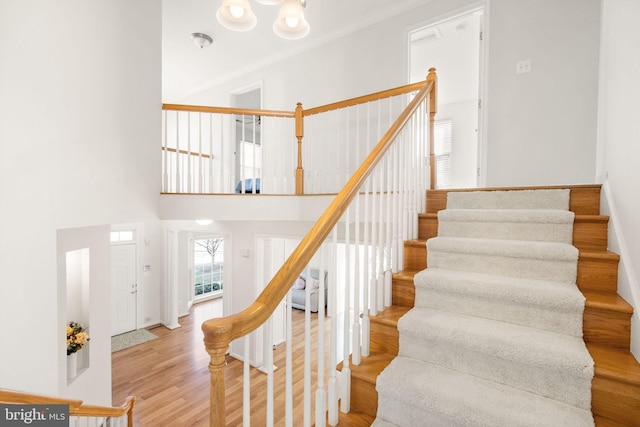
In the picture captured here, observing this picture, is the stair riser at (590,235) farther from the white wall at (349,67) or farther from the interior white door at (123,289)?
the interior white door at (123,289)

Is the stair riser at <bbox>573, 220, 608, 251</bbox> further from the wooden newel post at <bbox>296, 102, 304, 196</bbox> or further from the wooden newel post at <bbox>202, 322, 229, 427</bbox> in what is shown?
the wooden newel post at <bbox>296, 102, 304, 196</bbox>

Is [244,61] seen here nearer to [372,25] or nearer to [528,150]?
[372,25]

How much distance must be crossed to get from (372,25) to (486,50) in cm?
156

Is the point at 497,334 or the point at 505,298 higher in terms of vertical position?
the point at 505,298

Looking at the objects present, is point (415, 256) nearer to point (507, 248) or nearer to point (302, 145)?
point (507, 248)

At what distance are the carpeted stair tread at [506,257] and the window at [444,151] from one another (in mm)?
4771

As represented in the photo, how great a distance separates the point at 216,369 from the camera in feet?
2.65

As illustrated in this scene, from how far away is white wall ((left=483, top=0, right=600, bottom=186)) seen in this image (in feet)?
9.06

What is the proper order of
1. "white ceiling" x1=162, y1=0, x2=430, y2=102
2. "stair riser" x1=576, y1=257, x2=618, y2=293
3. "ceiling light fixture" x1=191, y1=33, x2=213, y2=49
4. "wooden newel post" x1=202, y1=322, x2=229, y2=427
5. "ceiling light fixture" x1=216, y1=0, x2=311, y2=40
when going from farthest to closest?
"ceiling light fixture" x1=191, y1=33, x2=213, y2=49
"white ceiling" x1=162, y1=0, x2=430, y2=102
"ceiling light fixture" x1=216, y1=0, x2=311, y2=40
"stair riser" x1=576, y1=257, x2=618, y2=293
"wooden newel post" x1=202, y1=322, x2=229, y2=427

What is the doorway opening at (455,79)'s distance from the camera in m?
3.92

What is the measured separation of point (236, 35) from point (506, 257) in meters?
4.78

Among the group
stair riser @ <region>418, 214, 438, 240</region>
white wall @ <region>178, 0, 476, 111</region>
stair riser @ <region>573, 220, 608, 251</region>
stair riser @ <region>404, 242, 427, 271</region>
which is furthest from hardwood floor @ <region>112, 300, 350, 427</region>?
white wall @ <region>178, 0, 476, 111</region>

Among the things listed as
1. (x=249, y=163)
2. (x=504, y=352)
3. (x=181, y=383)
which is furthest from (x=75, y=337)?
(x=249, y=163)

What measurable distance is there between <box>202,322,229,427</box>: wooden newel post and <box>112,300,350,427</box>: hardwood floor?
2.36 meters
